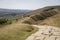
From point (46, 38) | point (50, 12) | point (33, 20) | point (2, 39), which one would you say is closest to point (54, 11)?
point (50, 12)

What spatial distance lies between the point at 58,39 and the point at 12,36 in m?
2.66

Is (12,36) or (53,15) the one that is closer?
(12,36)

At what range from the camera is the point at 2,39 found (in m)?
7.74

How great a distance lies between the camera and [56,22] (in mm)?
15383

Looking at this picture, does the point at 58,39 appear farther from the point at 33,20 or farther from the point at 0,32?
the point at 33,20


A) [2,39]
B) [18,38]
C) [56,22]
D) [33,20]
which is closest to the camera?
[2,39]

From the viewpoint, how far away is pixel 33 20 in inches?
670

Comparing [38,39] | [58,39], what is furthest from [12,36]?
[58,39]

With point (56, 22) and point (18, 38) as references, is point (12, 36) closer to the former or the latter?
point (18, 38)

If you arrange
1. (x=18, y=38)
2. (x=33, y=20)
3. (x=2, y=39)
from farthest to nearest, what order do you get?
1. (x=33, y=20)
2. (x=18, y=38)
3. (x=2, y=39)

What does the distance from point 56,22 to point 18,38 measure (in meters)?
7.98

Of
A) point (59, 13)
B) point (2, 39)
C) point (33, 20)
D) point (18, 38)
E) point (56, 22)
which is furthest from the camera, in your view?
point (59, 13)

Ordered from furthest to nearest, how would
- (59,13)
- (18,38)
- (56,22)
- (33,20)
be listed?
(59,13)
(33,20)
(56,22)
(18,38)

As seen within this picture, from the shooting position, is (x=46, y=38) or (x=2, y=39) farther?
(x=46, y=38)
